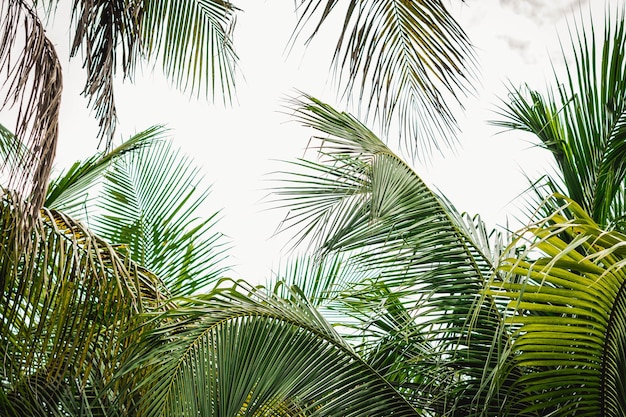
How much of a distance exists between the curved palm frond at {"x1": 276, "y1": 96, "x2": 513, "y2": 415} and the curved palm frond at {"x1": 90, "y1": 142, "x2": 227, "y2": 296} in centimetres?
178

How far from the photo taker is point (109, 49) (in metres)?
2.83

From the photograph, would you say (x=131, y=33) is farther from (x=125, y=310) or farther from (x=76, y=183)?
(x=76, y=183)

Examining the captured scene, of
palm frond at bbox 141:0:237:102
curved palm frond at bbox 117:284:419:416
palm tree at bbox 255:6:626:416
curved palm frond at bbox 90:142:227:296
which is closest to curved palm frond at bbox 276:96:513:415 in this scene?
palm tree at bbox 255:6:626:416

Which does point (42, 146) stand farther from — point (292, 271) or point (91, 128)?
point (91, 128)

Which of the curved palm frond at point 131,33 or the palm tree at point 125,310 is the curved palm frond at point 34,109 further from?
the curved palm frond at point 131,33

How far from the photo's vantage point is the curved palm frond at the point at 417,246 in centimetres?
288

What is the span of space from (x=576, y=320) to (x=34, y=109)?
161 cm

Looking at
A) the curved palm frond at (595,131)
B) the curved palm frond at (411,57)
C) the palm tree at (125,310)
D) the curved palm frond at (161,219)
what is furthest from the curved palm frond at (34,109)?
the curved palm frond at (161,219)

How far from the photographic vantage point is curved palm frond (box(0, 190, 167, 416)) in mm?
2764

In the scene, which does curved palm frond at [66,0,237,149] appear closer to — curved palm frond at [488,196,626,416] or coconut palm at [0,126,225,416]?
coconut palm at [0,126,225,416]

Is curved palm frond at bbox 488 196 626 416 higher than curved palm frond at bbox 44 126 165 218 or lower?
lower

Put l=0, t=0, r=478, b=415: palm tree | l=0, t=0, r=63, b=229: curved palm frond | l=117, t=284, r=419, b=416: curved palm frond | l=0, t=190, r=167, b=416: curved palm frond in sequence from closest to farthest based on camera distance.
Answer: l=0, t=0, r=63, b=229: curved palm frond → l=0, t=0, r=478, b=415: palm tree → l=117, t=284, r=419, b=416: curved palm frond → l=0, t=190, r=167, b=416: curved palm frond

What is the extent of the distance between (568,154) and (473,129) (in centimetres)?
385

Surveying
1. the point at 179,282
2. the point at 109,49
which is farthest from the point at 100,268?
the point at 179,282
